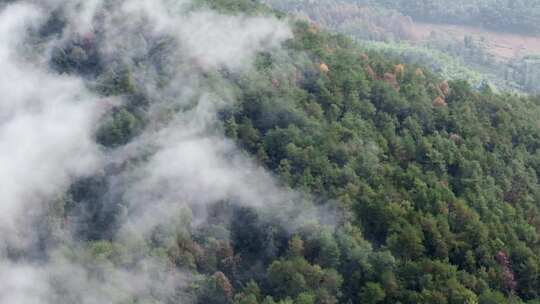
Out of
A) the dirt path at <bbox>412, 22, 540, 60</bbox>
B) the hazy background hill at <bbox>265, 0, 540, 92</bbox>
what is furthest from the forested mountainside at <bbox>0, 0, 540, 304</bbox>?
the dirt path at <bbox>412, 22, 540, 60</bbox>

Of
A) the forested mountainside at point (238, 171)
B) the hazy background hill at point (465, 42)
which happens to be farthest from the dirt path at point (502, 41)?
the forested mountainside at point (238, 171)

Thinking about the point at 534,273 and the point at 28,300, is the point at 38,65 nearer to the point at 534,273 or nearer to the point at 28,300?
the point at 28,300

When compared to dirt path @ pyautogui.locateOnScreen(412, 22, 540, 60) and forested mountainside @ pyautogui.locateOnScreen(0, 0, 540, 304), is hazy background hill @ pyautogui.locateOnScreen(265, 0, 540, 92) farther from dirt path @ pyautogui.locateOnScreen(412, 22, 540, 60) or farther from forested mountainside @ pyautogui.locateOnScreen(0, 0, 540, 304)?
forested mountainside @ pyautogui.locateOnScreen(0, 0, 540, 304)

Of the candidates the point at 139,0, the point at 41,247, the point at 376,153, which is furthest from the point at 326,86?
the point at 41,247

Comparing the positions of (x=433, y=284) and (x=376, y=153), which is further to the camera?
(x=376, y=153)

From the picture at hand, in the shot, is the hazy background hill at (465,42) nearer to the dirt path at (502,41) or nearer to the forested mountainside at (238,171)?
the dirt path at (502,41)

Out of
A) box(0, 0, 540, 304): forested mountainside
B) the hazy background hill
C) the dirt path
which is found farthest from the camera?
the dirt path

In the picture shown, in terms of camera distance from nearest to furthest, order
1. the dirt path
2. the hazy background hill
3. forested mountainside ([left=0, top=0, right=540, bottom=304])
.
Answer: forested mountainside ([left=0, top=0, right=540, bottom=304]), the hazy background hill, the dirt path

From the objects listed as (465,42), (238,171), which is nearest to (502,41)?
(465,42)
